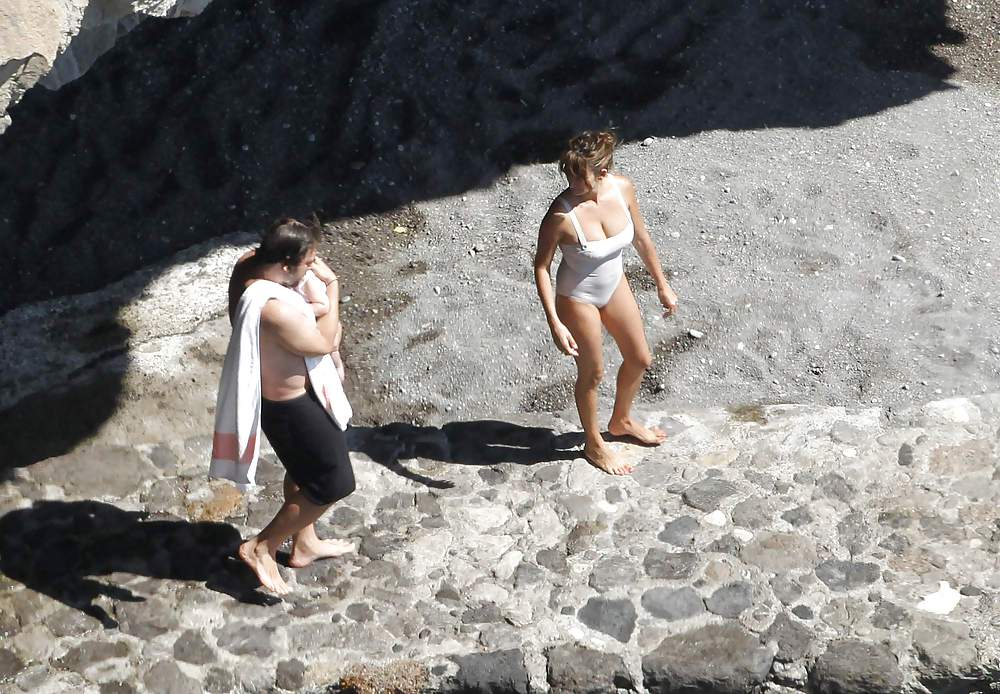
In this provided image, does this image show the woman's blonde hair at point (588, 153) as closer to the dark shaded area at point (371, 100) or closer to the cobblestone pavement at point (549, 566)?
the cobblestone pavement at point (549, 566)

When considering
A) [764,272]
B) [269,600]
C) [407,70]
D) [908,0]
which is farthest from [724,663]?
[908,0]

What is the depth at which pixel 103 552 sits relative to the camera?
16.9 feet

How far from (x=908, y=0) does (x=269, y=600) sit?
19.8 feet

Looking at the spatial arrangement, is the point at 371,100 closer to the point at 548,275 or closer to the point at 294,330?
the point at 548,275

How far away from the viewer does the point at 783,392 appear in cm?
577

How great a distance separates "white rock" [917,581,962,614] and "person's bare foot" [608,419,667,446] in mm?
1392

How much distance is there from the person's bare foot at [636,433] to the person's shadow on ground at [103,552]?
5.62 feet

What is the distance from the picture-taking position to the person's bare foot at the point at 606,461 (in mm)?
5391

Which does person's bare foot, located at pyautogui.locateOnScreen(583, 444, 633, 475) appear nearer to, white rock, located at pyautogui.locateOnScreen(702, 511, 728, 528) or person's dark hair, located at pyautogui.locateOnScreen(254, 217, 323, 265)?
white rock, located at pyautogui.locateOnScreen(702, 511, 728, 528)

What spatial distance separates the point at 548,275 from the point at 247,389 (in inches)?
51.2

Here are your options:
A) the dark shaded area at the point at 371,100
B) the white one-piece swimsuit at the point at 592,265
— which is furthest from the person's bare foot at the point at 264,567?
the dark shaded area at the point at 371,100

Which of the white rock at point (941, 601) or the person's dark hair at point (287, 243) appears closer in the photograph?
the person's dark hair at point (287, 243)

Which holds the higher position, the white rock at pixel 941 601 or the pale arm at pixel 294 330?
the pale arm at pixel 294 330

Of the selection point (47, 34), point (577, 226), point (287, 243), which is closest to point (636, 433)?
point (577, 226)
